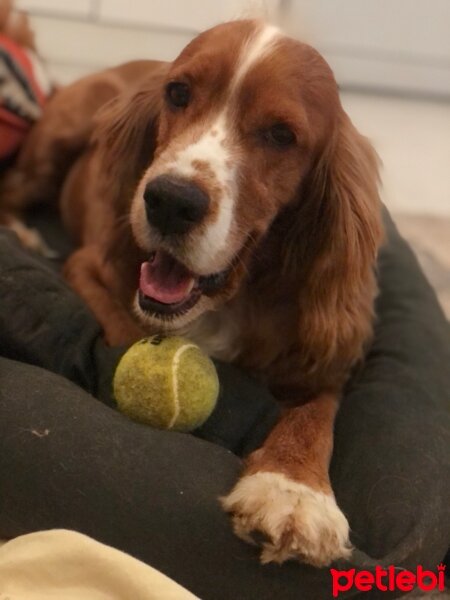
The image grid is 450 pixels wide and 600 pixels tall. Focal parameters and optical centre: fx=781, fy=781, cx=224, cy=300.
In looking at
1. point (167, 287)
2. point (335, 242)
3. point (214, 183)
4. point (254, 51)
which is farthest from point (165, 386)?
point (254, 51)

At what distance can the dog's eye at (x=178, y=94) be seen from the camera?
1.44m

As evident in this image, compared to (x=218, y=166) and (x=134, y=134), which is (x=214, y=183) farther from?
(x=134, y=134)

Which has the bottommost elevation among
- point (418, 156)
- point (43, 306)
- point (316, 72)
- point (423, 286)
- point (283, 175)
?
point (418, 156)

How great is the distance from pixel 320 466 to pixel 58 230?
1.37 m

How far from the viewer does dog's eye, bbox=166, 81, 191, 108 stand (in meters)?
1.44

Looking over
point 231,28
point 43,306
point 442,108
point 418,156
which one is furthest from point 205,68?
point 442,108

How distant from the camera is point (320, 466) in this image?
131 cm

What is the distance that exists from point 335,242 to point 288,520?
23.4 inches

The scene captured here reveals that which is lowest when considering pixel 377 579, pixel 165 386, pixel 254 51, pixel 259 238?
pixel 377 579

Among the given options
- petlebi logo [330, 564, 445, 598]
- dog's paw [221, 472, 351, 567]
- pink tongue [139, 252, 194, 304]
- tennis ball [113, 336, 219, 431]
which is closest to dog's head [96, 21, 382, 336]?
pink tongue [139, 252, 194, 304]

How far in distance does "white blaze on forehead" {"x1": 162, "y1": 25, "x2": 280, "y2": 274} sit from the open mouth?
68mm

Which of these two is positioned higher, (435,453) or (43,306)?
(43,306)

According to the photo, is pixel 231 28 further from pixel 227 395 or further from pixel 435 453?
pixel 435 453

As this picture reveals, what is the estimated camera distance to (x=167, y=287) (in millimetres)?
1413
